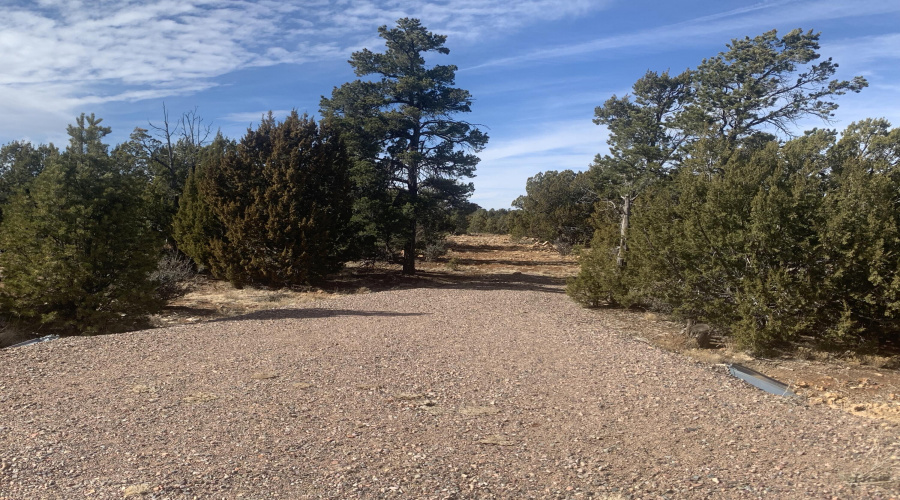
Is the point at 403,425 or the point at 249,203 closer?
the point at 403,425

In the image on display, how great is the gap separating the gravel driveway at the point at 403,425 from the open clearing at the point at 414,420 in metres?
0.03

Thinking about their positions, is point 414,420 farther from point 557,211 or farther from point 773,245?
point 557,211

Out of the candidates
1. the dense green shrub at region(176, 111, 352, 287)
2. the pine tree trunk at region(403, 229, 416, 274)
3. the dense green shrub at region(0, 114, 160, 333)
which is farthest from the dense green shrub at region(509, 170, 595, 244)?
the dense green shrub at region(0, 114, 160, 333)

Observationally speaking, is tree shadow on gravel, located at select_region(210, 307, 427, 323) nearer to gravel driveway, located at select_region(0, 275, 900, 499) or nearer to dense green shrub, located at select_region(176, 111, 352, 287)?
gravel driveway, located at select_region(0, 275, 900, 499)

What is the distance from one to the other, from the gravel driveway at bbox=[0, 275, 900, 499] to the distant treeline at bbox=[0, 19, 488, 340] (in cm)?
273

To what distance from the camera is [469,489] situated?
4.36 m

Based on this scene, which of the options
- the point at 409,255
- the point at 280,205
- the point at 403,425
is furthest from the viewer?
the point at 409,255

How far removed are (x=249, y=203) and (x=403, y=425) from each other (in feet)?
48.3

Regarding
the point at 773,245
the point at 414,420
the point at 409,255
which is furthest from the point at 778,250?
the point at 409,255

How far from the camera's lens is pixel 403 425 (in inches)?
231

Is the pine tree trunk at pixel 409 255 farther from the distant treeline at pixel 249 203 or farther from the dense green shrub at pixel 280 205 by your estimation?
the dense green shrub at pixel 280 205

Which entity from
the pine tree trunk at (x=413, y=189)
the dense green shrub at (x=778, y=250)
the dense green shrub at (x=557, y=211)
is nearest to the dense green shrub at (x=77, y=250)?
A: the pine tree trunk at (x=413, y=189)

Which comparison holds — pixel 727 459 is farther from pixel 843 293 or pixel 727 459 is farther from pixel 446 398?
pixel 843 293

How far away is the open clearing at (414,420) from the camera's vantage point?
4.46m
